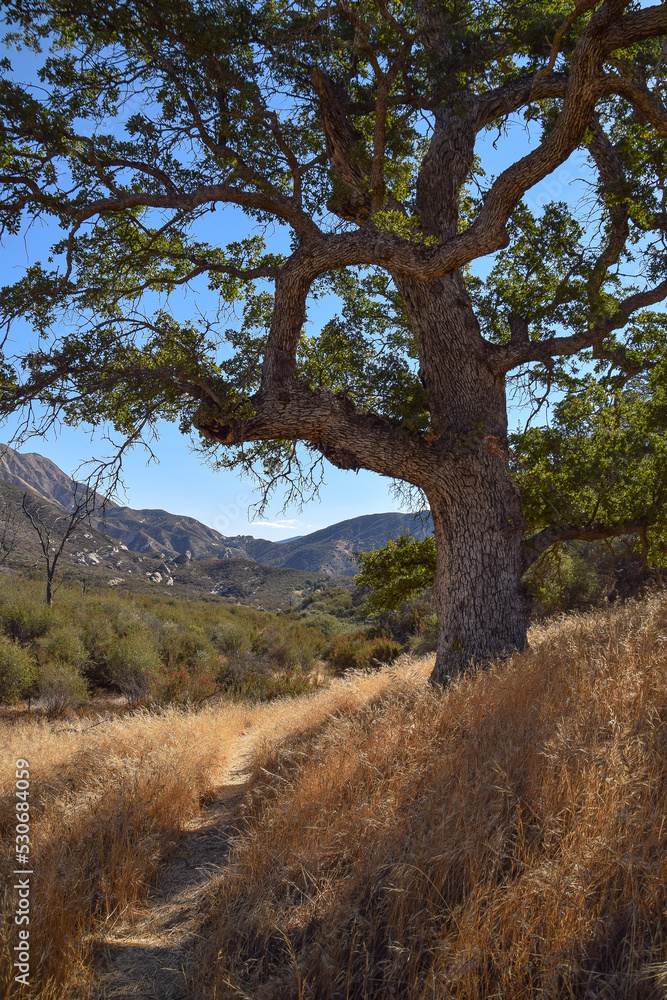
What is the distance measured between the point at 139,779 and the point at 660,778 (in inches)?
167

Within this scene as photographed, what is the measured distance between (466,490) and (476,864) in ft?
15.1

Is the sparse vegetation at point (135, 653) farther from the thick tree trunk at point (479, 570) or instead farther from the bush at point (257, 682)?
the thick tree trunk at point (479, 570)

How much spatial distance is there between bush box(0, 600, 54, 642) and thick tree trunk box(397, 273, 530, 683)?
16507mm

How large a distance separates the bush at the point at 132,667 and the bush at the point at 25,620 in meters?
3.36

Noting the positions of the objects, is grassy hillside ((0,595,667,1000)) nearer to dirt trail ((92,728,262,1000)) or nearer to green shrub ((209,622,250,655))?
dirt trail ((92,728,262,1000))

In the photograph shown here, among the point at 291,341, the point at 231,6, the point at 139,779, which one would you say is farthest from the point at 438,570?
the point at 231,6

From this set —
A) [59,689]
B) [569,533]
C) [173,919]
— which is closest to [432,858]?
[173,919]

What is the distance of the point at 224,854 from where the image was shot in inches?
160

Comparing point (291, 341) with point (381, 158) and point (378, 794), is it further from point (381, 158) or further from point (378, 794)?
point (378, 794)

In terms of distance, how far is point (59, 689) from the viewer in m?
14.3

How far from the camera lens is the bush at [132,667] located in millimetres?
15484

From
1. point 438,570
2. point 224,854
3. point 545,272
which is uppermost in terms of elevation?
point 545,272

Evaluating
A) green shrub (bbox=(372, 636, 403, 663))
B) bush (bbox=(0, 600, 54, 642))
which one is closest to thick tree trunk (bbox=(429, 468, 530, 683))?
green shrub (bbox=(372, 636, 403, 663))

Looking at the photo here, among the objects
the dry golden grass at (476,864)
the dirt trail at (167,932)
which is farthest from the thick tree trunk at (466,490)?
the dirt trail at (167,932)
